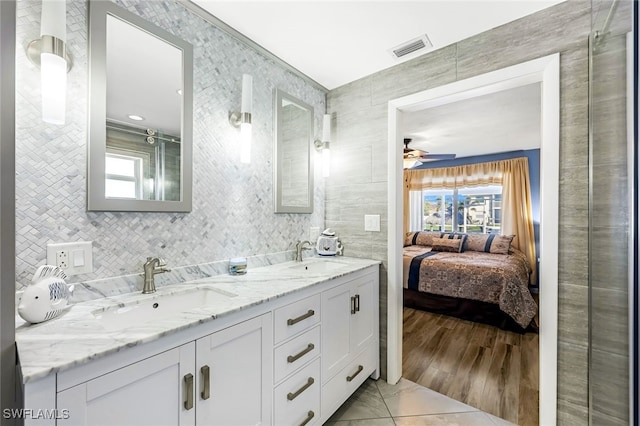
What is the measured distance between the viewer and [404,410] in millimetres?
1713

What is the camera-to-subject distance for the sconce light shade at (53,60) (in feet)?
3.06

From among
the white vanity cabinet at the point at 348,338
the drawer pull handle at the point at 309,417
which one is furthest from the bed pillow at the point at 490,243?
the drawer pull handle at the point at 309,417

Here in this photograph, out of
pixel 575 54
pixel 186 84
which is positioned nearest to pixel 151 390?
pixel 186 84

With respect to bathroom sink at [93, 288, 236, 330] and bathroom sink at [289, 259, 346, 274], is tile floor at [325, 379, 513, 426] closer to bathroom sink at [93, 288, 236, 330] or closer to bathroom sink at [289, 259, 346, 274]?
bathroom sink at [289, 259, 346, 274]

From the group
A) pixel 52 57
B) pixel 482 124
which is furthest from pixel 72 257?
pixel 482 124

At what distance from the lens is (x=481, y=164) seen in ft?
17.3

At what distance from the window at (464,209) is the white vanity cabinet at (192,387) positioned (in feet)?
17.9

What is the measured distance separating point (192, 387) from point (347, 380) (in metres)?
1.07

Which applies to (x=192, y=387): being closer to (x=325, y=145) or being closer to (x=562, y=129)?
(x=325, y=145)

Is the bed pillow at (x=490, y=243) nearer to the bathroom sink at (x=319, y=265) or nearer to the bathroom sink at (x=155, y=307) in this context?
the bathroom sink at (x=319, y=265)

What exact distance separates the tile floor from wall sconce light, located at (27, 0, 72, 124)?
6.54 ft

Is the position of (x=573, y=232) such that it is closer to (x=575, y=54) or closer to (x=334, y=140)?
(x=575, y=54)

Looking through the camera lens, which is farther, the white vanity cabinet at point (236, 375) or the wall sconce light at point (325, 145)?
the wall sconce light at point (325, 145)

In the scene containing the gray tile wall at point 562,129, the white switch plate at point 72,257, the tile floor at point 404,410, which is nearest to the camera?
the white switch plate at point 72,257
